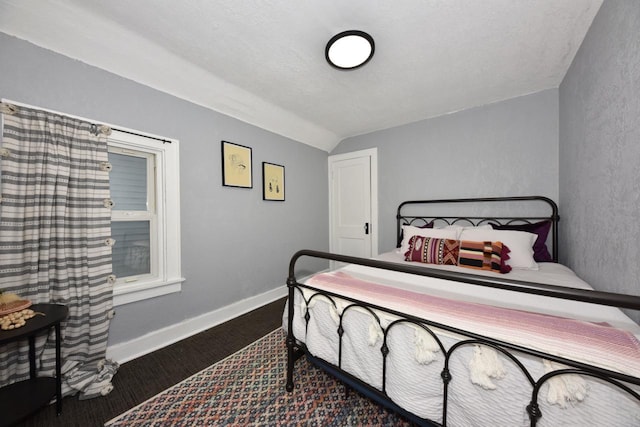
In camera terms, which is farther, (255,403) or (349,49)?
(349,49)

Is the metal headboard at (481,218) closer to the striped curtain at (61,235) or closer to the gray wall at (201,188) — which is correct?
the gray wall at (201,188)

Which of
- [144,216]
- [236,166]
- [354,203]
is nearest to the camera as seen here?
[144,216]

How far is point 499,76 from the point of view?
81.2 inches

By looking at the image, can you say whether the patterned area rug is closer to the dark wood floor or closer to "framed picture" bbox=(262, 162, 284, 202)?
the dark wood floor

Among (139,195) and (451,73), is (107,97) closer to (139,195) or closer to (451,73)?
(139,195)

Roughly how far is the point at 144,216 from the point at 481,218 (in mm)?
3425

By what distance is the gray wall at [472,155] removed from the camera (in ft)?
7.50

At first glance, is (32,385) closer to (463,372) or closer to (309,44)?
(463,372)

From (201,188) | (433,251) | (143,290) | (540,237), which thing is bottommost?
(143,290)

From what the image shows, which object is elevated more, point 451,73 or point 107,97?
point 451,73

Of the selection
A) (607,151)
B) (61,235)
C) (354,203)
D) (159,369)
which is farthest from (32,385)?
(607,151)

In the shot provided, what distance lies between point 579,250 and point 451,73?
5.78ft

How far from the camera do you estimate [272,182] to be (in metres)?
2.96

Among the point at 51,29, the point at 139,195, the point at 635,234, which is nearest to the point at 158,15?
the point at 51,29
